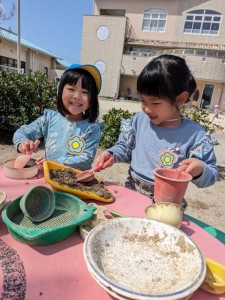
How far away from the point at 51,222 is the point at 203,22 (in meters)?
25.5

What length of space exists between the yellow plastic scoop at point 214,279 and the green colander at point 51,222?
17.0 inches

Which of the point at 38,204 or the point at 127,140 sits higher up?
the point at 127,140

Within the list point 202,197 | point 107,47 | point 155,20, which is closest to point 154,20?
point 155,20

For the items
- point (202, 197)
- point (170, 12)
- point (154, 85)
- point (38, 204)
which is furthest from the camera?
point (170, 12)

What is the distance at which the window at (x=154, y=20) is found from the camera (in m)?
22.9

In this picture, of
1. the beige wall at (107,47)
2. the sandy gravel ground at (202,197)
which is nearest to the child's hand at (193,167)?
the sandy gravel ground at (202,197)

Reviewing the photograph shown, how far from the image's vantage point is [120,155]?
1.61 m

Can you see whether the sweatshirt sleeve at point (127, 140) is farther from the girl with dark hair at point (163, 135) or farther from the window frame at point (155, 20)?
the window frame at point (155, 20)

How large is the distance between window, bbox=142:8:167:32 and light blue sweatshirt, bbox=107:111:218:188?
24604 millimetres

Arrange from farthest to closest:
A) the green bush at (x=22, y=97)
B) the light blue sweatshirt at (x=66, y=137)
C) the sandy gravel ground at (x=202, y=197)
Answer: the green bush at (x=22, y=97), the sandy gravel ground at (x=202, y=197), the light blue sweatshirt at (x=66, y=137)

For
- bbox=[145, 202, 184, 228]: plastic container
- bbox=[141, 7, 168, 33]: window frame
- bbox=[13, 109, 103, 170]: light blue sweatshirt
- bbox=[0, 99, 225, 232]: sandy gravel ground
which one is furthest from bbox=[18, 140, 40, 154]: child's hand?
bbox=[141, 7, 168, 33]: window frame

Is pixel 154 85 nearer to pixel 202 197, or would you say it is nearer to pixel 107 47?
pixel 202 197

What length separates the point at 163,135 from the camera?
5.16 feet

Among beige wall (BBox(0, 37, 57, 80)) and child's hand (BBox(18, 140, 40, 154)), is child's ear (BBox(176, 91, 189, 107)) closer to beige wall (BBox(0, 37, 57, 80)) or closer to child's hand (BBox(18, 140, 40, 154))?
child's hand (BBox(18, 140, 40, 154))
